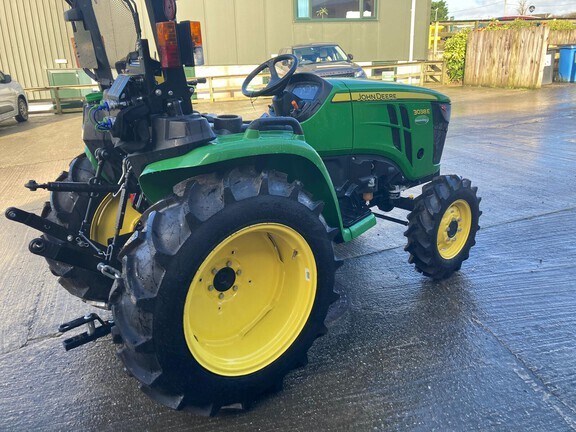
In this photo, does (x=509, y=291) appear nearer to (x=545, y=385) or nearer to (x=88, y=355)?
(x=545, y=385)

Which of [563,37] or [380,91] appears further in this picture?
[563,37]

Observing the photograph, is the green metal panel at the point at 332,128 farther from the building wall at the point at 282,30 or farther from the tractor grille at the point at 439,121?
the building wall at the point at 282,30

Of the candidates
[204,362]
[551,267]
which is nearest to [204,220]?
[204,362]

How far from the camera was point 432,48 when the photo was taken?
754 inches

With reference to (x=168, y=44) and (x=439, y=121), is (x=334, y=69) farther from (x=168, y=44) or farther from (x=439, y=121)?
(x=168, y=44)

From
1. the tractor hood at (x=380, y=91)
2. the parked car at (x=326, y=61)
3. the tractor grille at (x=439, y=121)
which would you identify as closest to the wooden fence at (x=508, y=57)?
the parked car at (x=326, y=61)

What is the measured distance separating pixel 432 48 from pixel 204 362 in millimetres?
19258

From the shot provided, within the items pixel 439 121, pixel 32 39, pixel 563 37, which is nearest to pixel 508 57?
pixel 563 37

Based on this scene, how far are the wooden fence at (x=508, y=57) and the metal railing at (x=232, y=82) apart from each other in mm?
1322

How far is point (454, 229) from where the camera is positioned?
365 cm

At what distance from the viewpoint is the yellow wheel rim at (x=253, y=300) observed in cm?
236

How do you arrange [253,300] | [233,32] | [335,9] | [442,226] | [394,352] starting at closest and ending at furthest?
1. [253,300]
2. [394,352]
3. [442,226]
4. [233,32]
5. [335,9]

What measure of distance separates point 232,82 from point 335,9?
441 centimetres

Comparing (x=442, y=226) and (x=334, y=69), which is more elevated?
(x=334, y=69)
